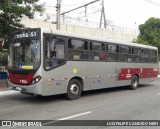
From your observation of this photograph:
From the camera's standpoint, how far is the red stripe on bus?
1467cm

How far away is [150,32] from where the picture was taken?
119 feet

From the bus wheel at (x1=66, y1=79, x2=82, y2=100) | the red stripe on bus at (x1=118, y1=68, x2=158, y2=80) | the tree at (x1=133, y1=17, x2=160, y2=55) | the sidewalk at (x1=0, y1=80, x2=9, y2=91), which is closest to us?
the bus wheel at (x1=66, y1=79, x2=82, y2=100)

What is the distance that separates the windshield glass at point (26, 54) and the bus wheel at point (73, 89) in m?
1.98

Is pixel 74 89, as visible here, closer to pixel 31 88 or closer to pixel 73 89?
pixel 73 89

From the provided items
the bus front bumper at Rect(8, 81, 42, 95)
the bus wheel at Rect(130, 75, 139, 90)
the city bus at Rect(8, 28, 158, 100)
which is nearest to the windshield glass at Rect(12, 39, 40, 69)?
the city bus at Rect(8, 28, 158, 100)

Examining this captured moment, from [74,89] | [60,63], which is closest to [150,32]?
[74,89]

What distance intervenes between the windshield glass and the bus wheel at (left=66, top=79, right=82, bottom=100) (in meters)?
1.98

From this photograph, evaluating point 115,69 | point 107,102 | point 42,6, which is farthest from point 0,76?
point 107,102

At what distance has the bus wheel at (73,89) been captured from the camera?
11115mm

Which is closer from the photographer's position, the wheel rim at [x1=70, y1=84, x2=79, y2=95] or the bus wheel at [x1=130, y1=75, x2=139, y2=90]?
the wheel rim at [x1=70, y1=84, x2=79, y2=95]

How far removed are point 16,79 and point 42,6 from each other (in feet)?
20.8

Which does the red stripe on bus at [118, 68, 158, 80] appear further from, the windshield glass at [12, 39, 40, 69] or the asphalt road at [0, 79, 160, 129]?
the windshield glass at [12, 39, 40, 69]

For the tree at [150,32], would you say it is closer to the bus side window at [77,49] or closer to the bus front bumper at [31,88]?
the bus side window at [77,49]

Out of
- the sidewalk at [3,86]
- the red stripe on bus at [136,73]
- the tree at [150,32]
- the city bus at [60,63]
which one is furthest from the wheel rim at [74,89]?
the tree at [150,32]
